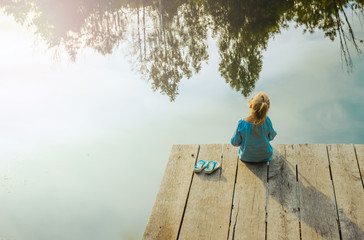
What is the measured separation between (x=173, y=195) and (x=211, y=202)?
1.20 feet

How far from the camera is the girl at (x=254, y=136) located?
297 centimetres

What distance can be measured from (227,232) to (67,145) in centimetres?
343

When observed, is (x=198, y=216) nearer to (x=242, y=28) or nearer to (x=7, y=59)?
(x=242, y=28)

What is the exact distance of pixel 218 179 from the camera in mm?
3064

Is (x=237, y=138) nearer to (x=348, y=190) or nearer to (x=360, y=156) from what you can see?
(x=348, y=190)

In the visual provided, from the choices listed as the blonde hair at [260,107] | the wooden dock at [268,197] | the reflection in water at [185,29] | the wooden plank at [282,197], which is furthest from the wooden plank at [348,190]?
the reflection in water at [185,29]

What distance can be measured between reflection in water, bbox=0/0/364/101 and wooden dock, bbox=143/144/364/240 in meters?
2.56

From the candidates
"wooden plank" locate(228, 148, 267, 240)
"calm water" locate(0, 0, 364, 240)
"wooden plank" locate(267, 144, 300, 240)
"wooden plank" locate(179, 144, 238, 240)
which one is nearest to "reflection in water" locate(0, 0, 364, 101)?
"calm water" locate(0, 0, 364, 240)

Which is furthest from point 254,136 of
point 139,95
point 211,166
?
point 139,95

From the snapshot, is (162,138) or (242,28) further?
(242,28)

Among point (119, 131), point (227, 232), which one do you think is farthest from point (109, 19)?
point (227, 232)

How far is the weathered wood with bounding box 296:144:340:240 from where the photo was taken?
2.41m

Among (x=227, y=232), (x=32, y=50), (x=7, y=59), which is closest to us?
A: (x=227, y=232)

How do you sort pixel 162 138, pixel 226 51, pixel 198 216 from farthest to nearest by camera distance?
pixel 226 51 < pixel 162 138 < pixel 198 216
